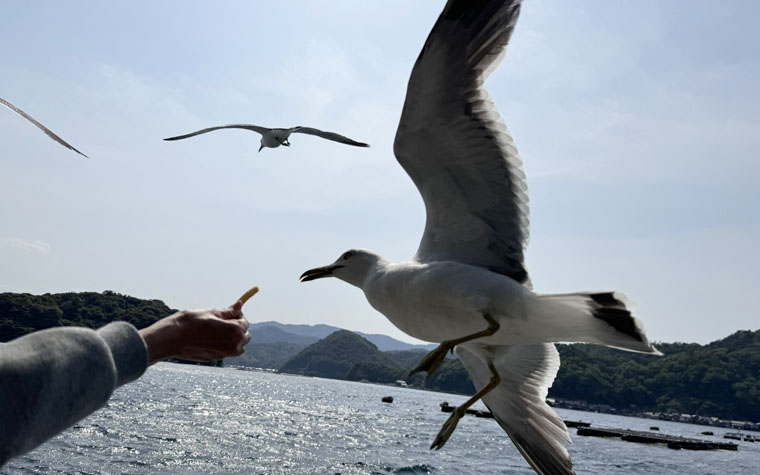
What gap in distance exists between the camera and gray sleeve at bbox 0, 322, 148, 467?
1000 mm

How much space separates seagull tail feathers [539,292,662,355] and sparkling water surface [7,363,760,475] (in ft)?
53.1

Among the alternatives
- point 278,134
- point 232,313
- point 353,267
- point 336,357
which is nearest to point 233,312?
point 232,313

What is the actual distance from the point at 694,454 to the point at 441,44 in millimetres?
46509

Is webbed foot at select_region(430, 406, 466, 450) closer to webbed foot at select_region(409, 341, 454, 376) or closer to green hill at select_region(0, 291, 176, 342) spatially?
webbed foot at select_region(409, 341, 454, 376)

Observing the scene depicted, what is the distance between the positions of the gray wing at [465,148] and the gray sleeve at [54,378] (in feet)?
7.60

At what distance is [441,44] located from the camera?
3102 millimetres

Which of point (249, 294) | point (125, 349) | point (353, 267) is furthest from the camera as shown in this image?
point (353, 267)

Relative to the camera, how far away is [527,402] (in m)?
3.80

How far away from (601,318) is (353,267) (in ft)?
4.40

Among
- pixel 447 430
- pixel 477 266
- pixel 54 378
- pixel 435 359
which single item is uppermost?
pixel 477 266

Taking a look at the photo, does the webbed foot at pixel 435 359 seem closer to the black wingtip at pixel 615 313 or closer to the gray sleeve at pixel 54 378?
the black wingtip at pixel 615 313

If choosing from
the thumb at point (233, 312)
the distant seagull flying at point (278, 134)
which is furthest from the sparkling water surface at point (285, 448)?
the thumb at point (233, 312)

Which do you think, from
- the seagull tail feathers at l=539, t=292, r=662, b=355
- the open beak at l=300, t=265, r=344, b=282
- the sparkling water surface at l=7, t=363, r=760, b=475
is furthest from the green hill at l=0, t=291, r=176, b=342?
the seagull tail feathers at l=539, t=292, r=662, b=355

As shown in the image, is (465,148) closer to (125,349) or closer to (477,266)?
(477,266)
